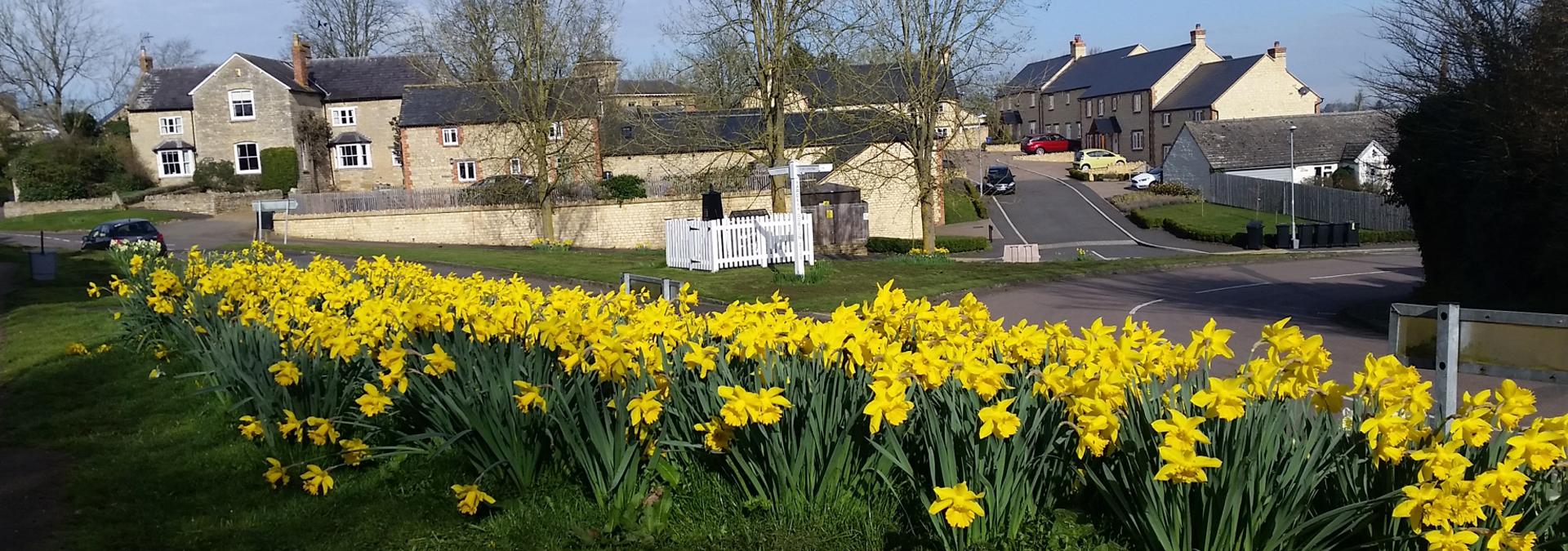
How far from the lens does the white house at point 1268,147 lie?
65.6m

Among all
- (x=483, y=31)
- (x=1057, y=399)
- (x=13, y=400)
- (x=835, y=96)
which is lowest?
(x=13, y=400)

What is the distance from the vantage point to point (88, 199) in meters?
57.3

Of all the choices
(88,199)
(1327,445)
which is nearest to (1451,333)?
(1327,445)

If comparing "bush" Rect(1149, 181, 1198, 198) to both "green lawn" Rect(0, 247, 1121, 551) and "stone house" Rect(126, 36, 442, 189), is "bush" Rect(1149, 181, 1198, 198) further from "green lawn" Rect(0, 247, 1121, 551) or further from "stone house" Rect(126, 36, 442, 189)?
"green lawn" Rect(0, 247, 1121, 551)

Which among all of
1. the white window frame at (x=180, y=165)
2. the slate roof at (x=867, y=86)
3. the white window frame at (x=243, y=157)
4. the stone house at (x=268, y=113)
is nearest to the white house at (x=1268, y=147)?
the slate roof at (x=867, y=86)

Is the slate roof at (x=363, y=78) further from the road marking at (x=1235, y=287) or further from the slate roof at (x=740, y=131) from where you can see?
the road marking at (x=1235, y=287)

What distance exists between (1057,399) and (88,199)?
62.6 m

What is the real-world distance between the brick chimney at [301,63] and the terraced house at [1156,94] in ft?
132

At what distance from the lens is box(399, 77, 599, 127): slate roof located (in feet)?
146

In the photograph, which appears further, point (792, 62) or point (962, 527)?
point (792, 62)

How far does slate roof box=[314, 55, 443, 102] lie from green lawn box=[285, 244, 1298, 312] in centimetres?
2934

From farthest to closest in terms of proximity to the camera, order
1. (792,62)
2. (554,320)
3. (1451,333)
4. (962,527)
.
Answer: (792,62), (554,320), (1451,333), (962,527)

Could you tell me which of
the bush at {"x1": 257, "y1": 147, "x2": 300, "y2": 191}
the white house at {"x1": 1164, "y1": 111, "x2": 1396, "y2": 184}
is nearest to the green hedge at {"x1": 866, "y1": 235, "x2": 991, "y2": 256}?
the white house at {"x1": 1164, "y1": 111, "x2": 1396, "y2": 184}

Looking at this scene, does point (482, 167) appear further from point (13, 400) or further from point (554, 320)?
point (554, 320)
